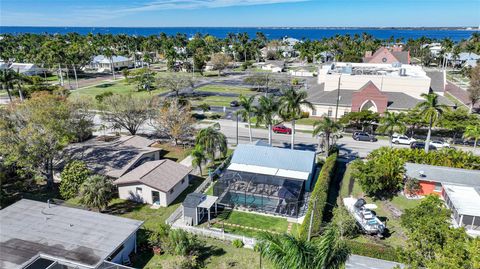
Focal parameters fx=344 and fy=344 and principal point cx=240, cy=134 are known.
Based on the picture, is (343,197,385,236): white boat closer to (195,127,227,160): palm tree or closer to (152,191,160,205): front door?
(195,127,227,160): palm tree

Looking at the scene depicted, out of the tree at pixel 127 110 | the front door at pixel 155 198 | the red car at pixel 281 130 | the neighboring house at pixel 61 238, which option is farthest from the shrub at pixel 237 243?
the red car at pixel 281 130

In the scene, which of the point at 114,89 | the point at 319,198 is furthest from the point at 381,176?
the point at 114,89

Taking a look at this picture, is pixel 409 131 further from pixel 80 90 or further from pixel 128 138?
pixel 80 90

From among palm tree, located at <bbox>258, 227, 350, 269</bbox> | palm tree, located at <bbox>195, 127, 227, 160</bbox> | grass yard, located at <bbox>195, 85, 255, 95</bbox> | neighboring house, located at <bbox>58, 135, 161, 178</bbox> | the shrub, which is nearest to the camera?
palm tree, located at <bbox>258, 227, 350, 269</bbox>

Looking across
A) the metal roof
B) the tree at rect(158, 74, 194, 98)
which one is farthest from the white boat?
the tree at rect(158, 74, 194, 98)

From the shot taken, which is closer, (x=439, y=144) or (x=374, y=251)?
(x=374, y=251)

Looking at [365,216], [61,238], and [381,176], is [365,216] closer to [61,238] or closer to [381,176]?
[381,176]
